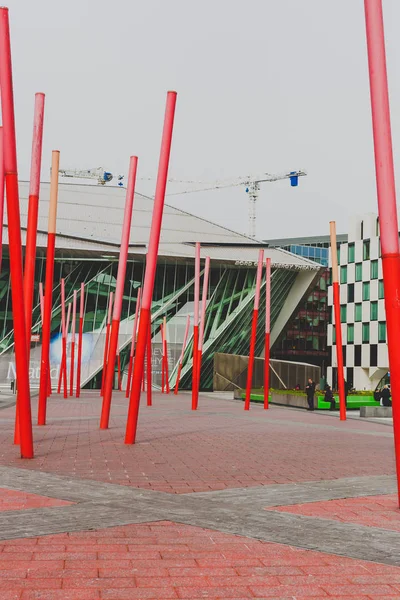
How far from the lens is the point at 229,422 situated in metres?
23.0

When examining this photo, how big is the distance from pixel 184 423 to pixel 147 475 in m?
11.5

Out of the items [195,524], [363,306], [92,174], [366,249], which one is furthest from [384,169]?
[92,174]

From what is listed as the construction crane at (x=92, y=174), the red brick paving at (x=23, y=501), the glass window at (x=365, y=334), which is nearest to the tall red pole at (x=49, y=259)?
the red brick paving at (x=23, y=501)

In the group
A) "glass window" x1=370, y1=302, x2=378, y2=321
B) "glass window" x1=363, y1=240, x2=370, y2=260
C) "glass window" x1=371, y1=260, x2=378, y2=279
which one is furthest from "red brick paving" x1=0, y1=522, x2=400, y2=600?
"glass window" x1=363, y1=240, x2=370, y2=260

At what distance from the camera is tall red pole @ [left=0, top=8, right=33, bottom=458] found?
1171 centimetres

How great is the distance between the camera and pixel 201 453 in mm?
13680

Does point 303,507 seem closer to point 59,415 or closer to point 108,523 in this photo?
point 108,523

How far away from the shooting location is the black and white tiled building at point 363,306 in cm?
7788

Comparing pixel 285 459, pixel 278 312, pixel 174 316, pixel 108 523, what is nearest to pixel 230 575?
pixel 108 523

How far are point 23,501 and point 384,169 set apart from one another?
191 inches

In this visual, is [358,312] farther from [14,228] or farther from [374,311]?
[14,228]

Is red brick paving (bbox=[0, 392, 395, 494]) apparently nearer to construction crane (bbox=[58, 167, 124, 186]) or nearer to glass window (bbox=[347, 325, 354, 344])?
glass window (bbox=[347, 325, 354, 344])

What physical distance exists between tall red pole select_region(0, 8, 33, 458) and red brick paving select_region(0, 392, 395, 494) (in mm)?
674

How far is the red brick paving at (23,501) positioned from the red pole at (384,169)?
342cm
